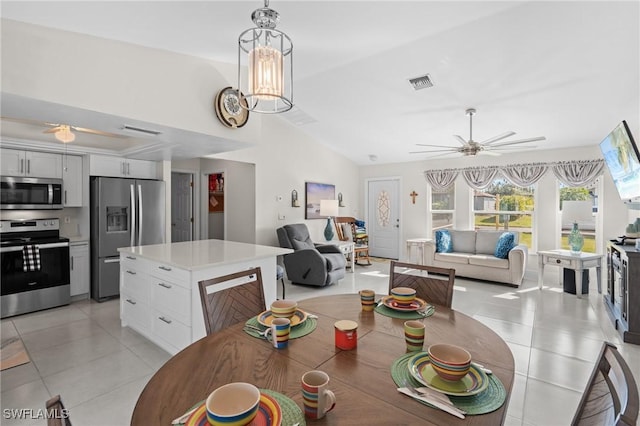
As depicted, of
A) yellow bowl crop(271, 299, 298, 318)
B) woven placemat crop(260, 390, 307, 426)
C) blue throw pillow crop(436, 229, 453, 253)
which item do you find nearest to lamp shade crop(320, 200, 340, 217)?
blue throw pillow crop(436, 229, 453, 253)

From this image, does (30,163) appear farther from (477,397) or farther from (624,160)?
(624,160)

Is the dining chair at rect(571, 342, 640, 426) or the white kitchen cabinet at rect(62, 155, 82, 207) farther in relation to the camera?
the white kitchen cabinet at rect(62, 155, 82, 207)

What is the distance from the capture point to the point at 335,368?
1.04 meters

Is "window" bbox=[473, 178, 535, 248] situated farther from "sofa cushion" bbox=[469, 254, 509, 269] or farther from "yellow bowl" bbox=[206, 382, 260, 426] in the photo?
"yellow bowl" bbox=[206, 382, 260, 426]

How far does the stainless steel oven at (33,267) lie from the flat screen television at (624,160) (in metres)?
6.27

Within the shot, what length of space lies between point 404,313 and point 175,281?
184cm

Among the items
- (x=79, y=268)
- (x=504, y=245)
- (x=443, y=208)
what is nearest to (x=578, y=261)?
(x=504, y=245)

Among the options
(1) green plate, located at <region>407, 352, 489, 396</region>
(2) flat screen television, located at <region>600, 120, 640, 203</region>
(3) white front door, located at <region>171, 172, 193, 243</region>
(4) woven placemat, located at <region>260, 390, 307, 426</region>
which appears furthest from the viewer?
(3) white front door, located at <region>171, 172, 193, 243</region>

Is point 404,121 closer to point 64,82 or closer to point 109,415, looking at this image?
point 64,82

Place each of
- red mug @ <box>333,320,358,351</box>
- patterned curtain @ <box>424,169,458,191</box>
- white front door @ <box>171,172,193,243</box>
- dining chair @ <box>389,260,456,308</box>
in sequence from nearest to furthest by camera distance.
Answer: red mug @ <box>333,320,358,351</box>
dining chair @ <box>389,260,456,308</box>
white front door @ <box>171,172,193,243</box>
patterned curtain @ <box>424,169,458,191</box>

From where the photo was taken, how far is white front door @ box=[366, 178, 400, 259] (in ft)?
24.2

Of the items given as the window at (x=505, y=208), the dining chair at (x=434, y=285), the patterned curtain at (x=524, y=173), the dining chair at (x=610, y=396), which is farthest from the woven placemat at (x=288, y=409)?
the patterned curtain at (x=524, y=173)

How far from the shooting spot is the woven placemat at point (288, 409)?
0.77m

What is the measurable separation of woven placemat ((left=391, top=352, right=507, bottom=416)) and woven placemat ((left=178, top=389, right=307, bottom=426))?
12.8 inches
